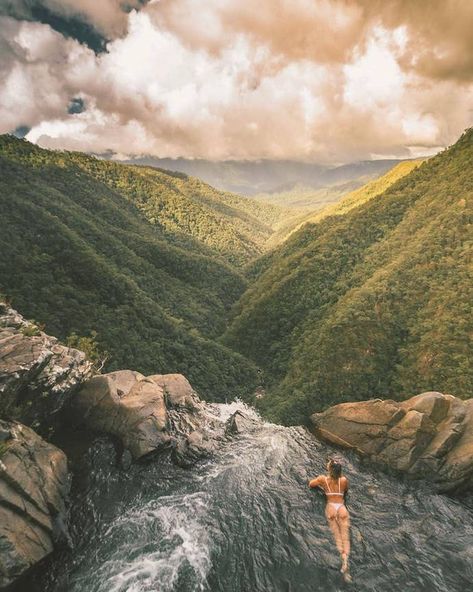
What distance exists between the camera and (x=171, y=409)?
37.5m

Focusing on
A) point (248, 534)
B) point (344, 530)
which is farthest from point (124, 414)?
point (344, 530)

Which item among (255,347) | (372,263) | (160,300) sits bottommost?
(255,347)

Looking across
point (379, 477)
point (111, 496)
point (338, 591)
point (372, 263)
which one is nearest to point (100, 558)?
point (111, 496)

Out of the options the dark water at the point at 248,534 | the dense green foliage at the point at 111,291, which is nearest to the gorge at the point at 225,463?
the dark water at the point at 248,534

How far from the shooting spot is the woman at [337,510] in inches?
784

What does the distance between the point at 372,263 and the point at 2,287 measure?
9978 cm

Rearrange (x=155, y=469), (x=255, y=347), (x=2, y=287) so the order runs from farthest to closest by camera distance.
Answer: (x=255, y=347)
(x=2, y=287)
(x=155, y=469)

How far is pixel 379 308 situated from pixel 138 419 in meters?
73.2

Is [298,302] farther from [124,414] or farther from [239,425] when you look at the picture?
[124,414]

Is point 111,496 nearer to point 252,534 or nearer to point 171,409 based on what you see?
point 252,534

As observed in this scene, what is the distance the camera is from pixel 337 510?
22250 millimetres

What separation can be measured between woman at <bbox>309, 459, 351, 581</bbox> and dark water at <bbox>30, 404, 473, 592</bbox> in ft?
1.82

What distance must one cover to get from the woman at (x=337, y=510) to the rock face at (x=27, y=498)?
1566 cm

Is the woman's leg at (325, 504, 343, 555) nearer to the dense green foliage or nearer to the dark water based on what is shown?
the dark water
